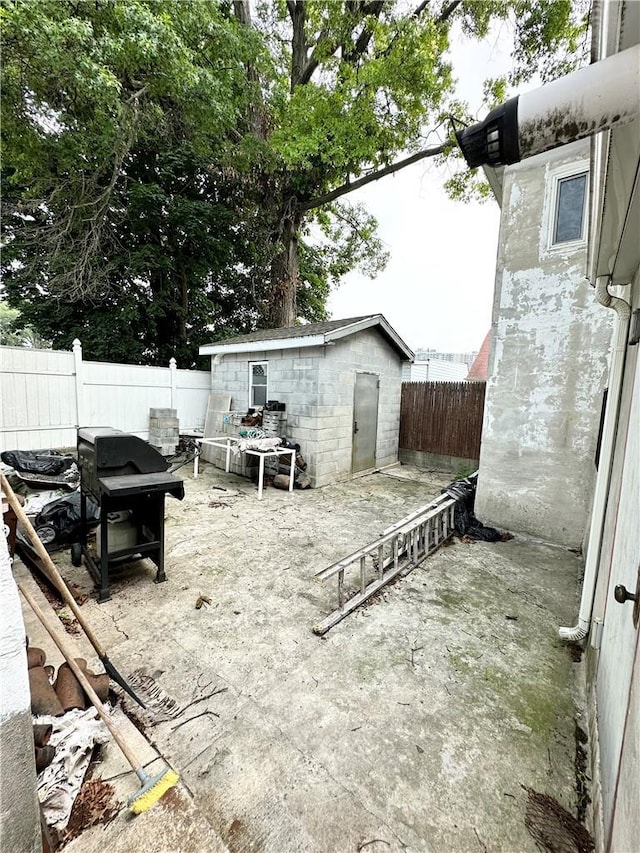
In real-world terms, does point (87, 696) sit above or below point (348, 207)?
below

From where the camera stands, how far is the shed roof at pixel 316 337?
6180mm

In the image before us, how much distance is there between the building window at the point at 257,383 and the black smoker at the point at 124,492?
4.22m

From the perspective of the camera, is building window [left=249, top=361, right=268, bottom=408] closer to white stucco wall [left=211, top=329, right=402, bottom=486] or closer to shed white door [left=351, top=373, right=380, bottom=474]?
white stucco wall [left=211, top=329, right=402, bottom=486]

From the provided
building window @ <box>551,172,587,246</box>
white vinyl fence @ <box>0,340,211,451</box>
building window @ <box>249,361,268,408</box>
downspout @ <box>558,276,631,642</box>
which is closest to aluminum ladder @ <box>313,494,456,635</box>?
downspout @ <box>558,276,631,642</box>

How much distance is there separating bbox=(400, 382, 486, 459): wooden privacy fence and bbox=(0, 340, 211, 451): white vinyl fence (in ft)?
18.8

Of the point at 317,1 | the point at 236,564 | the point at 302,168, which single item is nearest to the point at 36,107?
the point at 302,168

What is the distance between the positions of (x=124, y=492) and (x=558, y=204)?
5669 millimetres

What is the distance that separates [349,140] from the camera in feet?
29.6

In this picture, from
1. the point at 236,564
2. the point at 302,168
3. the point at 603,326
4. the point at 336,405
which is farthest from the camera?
the point at 302,168

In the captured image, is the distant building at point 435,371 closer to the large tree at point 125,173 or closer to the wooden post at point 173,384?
the large tree at point 125,173

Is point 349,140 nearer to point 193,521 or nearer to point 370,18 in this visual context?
point 370,18

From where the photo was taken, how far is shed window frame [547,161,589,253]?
409 centimetres

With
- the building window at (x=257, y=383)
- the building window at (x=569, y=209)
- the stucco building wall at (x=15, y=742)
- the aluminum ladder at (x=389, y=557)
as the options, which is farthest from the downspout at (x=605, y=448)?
the building window at (x=257, y=383)

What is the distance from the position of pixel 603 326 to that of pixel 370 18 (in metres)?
10.8
